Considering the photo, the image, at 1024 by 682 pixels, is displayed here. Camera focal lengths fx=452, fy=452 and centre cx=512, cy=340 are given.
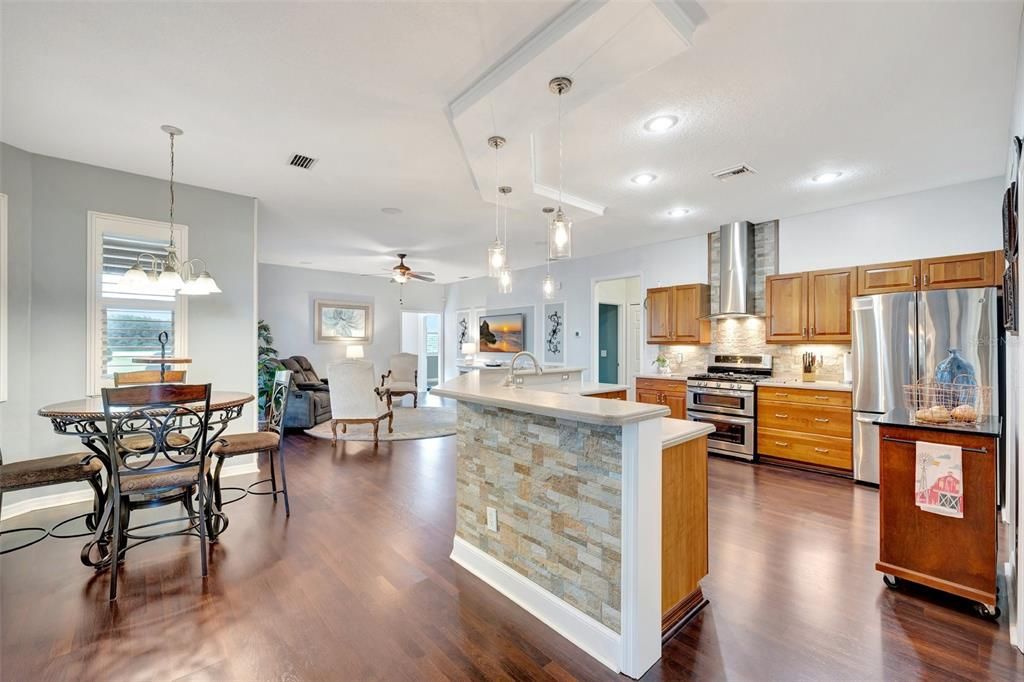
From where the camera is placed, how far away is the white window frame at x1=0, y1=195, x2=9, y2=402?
3.25 metres

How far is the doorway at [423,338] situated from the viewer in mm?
11188

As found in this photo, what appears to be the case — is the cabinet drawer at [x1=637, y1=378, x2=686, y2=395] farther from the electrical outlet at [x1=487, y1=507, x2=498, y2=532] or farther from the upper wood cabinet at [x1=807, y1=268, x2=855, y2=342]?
the electrical outlet at [x1=487, y1=507, x2=498, y2=532]

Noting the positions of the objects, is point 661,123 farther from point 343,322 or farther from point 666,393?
point 343,322

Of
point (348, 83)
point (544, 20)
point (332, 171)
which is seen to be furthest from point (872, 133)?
point (332, 171)

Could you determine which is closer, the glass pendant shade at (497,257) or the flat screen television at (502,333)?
the glass pendant shade at (497,257)

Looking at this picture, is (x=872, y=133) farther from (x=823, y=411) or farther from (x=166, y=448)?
(x=166, y=448)

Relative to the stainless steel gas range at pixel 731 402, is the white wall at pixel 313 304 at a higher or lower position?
higher

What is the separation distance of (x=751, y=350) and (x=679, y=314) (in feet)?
3.14

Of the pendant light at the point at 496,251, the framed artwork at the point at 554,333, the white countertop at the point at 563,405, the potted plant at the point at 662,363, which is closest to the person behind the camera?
the white countertop at the point at 563,405

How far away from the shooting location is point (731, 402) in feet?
16.6

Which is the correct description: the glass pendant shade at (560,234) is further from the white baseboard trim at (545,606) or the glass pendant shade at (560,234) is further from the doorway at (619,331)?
the doorway at (619,331)

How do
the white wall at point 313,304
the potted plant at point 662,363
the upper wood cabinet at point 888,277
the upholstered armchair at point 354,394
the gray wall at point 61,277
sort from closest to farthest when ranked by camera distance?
the gray wall at point 61,277, the upper wood cabinet at point 888,277, the upholstered armchair at point 354,394, the potted plant at point 662,363, the white wall at point 313,304

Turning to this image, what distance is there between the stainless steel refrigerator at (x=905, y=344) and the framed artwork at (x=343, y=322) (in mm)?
8218

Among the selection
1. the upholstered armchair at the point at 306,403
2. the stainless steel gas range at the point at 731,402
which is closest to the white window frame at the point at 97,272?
the upholstered armchair at the point at 306,403
